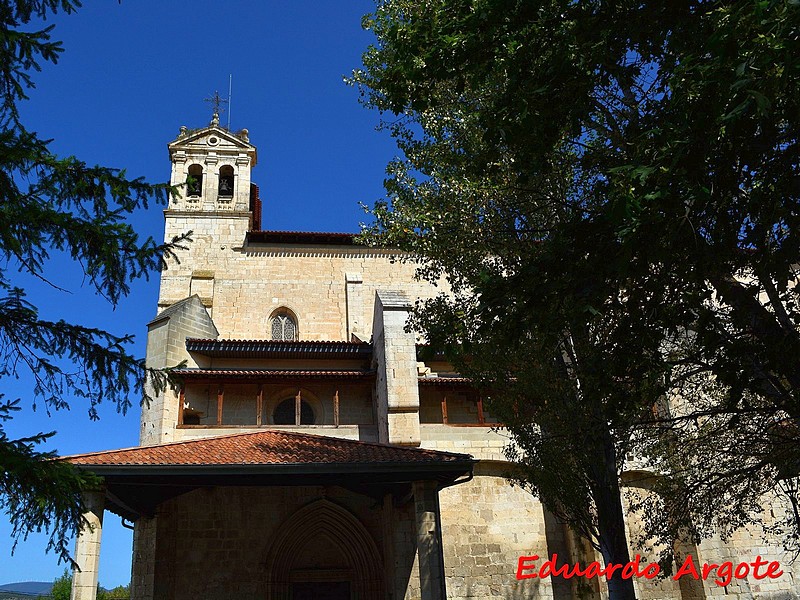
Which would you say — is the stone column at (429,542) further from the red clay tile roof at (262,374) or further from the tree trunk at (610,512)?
the red clay tile roof at (262,374)

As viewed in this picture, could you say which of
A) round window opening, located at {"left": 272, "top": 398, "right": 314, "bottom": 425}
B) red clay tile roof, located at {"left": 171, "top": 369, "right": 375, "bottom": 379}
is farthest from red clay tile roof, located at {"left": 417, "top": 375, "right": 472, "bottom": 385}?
round window opening, located at {"left": 272, "top": 398, "right": 314, "bottom": 425}

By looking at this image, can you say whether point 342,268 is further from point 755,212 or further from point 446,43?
point 755,212

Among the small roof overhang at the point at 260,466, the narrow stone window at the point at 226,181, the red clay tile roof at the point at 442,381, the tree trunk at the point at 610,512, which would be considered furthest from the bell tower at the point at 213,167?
the tree trunk at the point at 610,512

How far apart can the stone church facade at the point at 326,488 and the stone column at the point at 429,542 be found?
21 mm

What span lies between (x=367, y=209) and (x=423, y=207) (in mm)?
1857

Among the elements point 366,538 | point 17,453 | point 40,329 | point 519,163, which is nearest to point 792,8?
point 519,163

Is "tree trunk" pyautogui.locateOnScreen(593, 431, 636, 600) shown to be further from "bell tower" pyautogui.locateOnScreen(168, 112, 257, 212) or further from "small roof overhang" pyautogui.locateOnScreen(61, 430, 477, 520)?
"bell tower" pyautogui.locateOnScreen(168, 112, 257, 212)

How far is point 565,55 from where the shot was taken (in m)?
5.38

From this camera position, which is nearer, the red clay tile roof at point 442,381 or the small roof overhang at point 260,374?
the small roof overhang at point 260,374

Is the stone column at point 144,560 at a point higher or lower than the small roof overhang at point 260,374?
lower

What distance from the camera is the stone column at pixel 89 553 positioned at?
9.35m

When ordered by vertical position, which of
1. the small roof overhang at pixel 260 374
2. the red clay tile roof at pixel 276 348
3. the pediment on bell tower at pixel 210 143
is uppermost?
the pediment on bell tower at pixel 210 143

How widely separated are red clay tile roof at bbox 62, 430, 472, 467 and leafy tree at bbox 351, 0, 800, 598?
6.67 ft

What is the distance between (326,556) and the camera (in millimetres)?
13359
